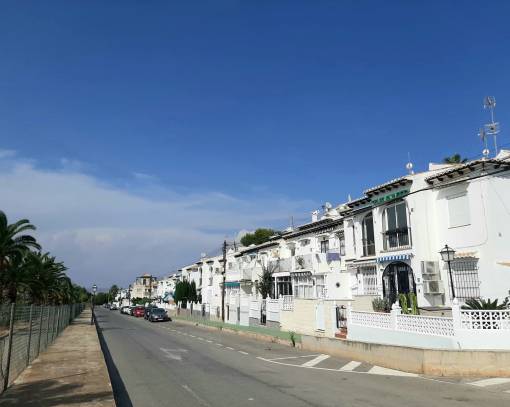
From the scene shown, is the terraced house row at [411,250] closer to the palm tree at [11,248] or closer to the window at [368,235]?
the window at [368,235]

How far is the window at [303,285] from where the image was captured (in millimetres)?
34656

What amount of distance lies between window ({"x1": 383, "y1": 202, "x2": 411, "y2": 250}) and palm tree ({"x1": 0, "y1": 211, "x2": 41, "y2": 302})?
25382 millimetres

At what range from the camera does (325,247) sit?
3516 centimetres

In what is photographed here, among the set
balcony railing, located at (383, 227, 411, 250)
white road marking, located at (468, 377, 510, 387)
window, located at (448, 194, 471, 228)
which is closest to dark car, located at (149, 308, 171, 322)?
balcony railing, located at (383, 227, 411, 250)

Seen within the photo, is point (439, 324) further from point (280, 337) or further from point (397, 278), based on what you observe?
point (280, 337)

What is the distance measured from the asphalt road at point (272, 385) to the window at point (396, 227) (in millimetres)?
8571

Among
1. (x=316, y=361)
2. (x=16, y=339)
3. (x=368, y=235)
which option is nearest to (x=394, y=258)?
(x=368, y=235)

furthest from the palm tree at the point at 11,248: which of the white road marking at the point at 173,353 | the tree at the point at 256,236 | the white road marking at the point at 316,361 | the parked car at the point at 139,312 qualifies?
the tree at the point at 256,236

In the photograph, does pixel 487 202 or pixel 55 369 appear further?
pixel 487 202

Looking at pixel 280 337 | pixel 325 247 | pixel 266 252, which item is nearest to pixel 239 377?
pixel 280 337

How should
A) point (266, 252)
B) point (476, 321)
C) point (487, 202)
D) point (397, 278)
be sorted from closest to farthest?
point (476, 321) → point (487, 202) → point (397, 278) → point (266, 252)

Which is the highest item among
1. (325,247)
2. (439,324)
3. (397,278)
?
(325,247)

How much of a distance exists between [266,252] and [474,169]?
27466 millimetres

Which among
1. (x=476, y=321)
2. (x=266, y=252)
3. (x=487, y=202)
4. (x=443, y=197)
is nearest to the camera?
(x=476, y=321)
